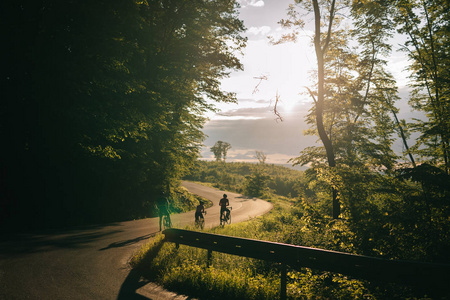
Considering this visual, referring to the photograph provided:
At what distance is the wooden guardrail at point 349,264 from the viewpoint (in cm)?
365

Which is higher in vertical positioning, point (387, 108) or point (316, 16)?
point (316, 16)

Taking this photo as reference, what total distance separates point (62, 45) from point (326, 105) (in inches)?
669

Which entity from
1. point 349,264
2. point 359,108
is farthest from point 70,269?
point 359,108

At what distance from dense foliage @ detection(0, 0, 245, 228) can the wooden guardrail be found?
9.22 meters

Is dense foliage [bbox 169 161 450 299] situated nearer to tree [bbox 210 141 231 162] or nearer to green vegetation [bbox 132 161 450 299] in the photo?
green vegetation [bbox 132 161 450 299]

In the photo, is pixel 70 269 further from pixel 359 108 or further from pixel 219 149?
pixel 219 149

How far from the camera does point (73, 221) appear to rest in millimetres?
12727

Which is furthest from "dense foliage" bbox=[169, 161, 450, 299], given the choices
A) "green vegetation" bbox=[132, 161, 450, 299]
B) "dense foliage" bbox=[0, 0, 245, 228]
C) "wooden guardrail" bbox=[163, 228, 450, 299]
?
"dense foliage" bbox=[0, 0, 245, 228]

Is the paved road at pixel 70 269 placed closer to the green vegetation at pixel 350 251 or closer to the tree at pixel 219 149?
the green vegetation at pixel 350 251

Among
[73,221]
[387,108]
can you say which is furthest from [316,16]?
[73,221]

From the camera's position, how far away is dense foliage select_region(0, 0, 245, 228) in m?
9.36

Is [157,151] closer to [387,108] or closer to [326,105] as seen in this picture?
[326,105]

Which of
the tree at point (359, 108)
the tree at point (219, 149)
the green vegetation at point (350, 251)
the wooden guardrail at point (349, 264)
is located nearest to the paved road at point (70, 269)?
the green vegetation at point (350, 251)

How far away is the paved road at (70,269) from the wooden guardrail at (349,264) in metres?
1.92
